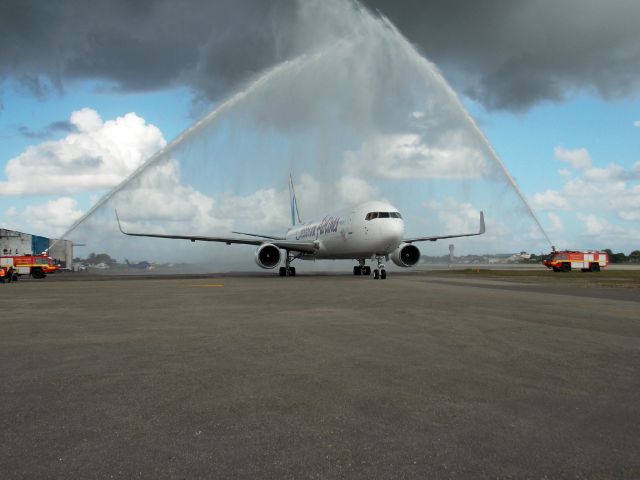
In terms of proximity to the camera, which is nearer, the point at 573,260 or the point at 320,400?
the point at 320,400

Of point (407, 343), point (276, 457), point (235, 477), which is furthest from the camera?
point (407, 343)

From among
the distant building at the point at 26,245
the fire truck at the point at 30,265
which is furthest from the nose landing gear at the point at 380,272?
the distant building at the point at 26,245

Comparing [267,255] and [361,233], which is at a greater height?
[361,233]

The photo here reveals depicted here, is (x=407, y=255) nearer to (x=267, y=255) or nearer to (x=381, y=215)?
(x=381, y=215)

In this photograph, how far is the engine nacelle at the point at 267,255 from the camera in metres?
35.2

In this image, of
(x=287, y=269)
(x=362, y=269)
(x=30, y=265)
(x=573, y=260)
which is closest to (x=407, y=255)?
(x=362, y=269)

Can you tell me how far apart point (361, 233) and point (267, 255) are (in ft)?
23.5

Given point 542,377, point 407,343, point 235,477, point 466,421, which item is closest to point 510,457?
point 466,421

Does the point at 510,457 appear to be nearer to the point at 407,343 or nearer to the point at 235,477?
the point at 235,477

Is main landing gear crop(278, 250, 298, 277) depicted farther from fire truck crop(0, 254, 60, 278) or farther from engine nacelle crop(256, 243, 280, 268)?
fire truck crop(0, 254, 60, 278)

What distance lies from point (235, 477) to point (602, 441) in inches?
111

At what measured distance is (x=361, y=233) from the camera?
32062mm

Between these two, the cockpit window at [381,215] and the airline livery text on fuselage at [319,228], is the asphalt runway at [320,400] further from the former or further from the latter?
the airline livery text on fuselage at [319,228]

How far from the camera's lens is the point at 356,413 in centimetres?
492
